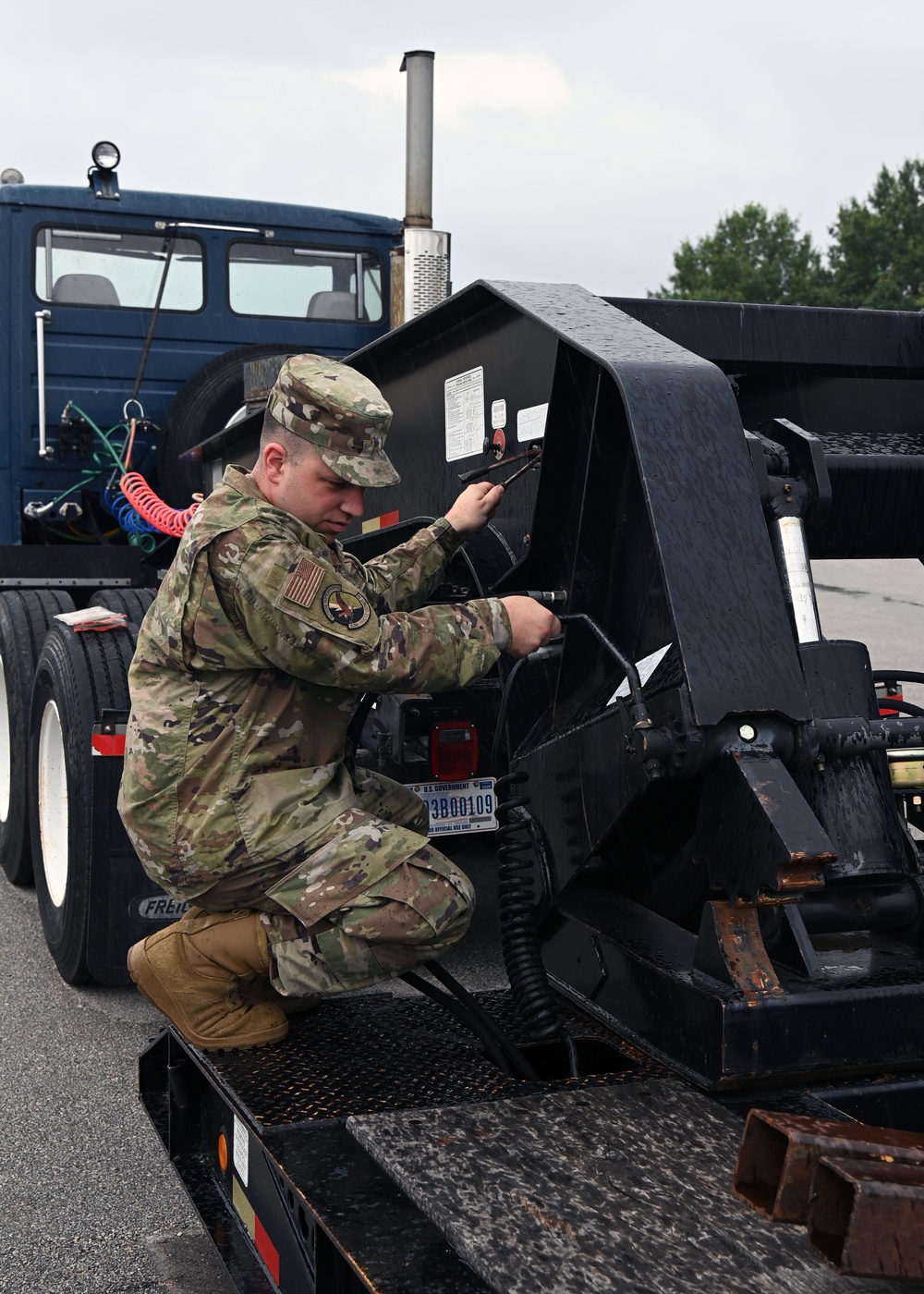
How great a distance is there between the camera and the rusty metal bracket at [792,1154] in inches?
56.7

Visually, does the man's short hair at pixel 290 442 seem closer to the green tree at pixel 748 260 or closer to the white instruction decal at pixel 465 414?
the white instruction decal at pixel 465 414

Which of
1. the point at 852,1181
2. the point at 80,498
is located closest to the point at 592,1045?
the point at 852,1181

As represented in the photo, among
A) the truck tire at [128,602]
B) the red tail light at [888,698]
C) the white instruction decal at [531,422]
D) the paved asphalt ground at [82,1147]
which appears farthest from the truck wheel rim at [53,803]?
the red tail light at [888,698]

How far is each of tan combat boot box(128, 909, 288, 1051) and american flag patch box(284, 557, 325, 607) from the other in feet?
2.13

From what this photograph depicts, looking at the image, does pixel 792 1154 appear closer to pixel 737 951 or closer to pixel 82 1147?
pixel 737 951

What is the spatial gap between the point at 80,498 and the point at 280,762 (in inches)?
165

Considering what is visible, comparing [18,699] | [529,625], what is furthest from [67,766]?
[529,625]

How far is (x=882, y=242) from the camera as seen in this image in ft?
189

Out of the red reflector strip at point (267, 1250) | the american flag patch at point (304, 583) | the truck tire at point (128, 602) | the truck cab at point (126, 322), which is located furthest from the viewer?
the truck cab at point (126, 322)

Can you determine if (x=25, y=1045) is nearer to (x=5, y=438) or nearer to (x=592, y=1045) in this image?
(x=592, y=1045)

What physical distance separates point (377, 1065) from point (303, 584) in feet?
2.92

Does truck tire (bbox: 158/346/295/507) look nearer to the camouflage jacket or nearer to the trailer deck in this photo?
the camouflage jacket

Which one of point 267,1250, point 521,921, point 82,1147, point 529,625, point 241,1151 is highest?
point 529,625

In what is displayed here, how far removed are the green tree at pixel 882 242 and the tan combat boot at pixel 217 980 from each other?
57396mm
